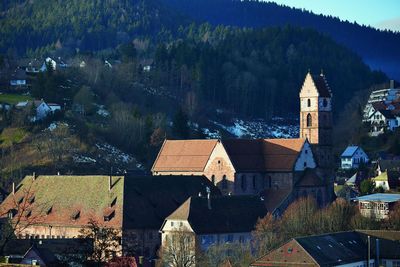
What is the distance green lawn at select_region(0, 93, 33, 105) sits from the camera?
14501 centimetres

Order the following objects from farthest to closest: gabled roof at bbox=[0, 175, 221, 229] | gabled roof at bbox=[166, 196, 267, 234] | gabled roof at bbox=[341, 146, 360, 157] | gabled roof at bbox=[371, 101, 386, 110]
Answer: gabled roof at bbox=[371, 101, 386, 110]
gabled roof at bbox=[341, 146, 360, 157]
gabled roof at bbox=[0, 175, 221, 229]
gabled roof at bbox=[166, 196, 267, 234]

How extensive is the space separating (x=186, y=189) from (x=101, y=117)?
57.1 meters

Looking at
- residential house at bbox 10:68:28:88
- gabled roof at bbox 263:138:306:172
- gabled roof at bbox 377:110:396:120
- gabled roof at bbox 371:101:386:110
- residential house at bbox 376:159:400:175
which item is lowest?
gabled roof at bbox 263:138:306:172

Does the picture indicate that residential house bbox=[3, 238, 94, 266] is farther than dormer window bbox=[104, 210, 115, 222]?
No

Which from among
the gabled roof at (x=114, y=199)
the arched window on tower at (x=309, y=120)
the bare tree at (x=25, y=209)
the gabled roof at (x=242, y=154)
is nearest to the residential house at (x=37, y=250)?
the gabled roof at (x=114, y=199)

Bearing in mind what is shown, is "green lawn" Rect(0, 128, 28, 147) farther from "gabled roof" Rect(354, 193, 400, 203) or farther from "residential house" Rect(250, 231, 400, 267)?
"residential house" Rect(250, 231, 400, 267)

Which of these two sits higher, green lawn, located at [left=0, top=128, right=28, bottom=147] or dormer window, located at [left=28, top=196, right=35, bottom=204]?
green lawn, located at [left=0, top=128, right=28, bottom=147]

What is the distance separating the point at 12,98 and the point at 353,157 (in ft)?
131

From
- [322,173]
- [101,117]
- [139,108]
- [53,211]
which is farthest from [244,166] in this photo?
[139,108]

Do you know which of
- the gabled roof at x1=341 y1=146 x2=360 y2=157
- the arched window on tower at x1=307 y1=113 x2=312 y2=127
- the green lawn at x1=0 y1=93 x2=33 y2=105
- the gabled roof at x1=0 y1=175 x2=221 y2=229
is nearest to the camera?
the gabled roof at x1=0 y1=175 x2=221 y2=229

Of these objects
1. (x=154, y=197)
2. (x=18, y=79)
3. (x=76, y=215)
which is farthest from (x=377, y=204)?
(x=18, y=79)

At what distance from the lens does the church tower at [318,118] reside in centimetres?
10256

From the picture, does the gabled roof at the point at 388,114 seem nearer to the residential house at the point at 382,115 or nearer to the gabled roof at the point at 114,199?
the residential house at the point at 382,115

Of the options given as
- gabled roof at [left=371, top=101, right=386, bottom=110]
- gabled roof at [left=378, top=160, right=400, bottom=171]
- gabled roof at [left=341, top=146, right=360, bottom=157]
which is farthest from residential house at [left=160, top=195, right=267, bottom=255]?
gabled roof at [left=371, top=101, right=386, bottom=110]
